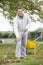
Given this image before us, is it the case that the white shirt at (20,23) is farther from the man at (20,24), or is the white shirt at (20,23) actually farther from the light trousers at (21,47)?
the light trousers at (21,47)

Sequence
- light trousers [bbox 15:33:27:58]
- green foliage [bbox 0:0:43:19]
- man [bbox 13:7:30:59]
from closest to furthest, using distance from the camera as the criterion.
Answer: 1. man [bbox 13:7:30:59]
2. light trousers [bbox 15:33:27:58]
3. green foliage [bbox 0:0:43:19]

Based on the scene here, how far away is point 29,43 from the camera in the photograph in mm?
9039

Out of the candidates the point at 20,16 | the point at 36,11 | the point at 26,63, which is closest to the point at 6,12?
the point at 36,11

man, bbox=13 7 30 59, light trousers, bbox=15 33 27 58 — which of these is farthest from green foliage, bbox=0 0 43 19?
man, bbox=13 7 30 59

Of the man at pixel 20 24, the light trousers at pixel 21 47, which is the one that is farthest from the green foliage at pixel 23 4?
the man at pixel 20 24

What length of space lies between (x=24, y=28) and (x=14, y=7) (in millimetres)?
5954

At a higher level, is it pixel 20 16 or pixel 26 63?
pixel 20 16

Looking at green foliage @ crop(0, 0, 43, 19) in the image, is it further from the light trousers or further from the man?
the man

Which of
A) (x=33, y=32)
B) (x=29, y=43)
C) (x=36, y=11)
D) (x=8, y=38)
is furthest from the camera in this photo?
(x=33, y=32)

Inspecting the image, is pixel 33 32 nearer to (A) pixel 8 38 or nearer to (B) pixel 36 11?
(A) pixel 8 38

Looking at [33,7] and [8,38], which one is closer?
[33,7]

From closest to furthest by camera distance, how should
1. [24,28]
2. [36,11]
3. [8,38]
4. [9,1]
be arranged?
[24,28]
[9,1]
[36,11]
[8,38]

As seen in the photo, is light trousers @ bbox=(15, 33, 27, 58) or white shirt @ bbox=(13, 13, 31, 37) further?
light trousers @ bbox=(15, 33, 27, 58)

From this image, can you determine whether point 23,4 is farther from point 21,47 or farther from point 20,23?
point 20,23
